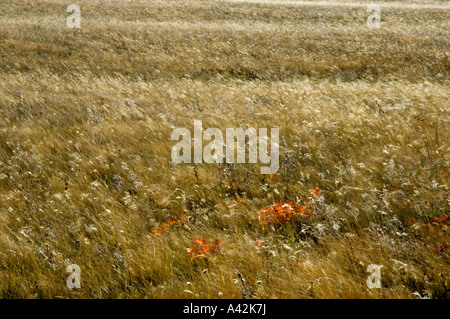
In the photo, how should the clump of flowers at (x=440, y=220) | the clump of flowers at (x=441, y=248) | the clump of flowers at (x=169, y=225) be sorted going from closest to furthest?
the clump of flowers at (x=441, y=248)
the clump of flowers at (x=440, y=220)
the clump of flowers at (x=169, y=225)

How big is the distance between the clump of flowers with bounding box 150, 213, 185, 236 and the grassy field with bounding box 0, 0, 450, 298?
0.03 meters

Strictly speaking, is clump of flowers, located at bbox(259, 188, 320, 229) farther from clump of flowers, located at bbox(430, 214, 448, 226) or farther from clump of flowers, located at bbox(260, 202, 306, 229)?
clump of flowers, located at bbox(430, 214, 448, 226)

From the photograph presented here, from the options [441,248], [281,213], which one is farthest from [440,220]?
[281,213]

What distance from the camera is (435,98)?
742cm

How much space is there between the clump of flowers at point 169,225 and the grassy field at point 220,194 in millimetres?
25

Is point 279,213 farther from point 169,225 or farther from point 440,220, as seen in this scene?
point 440,220

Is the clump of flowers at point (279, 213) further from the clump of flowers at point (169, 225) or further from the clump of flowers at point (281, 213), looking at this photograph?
the clump of flowers at point (169, 225)

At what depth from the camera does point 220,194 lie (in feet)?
14.1

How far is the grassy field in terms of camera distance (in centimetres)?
293

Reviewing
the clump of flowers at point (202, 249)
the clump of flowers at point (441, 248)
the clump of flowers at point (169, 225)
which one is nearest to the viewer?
the clump of flowers at point (441, 248)

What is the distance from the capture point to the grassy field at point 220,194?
293 cm

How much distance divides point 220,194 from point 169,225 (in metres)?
0.76

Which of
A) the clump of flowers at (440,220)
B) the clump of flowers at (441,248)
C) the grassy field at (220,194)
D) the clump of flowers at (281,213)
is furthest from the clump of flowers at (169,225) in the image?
the clump of flowers at (440,220)

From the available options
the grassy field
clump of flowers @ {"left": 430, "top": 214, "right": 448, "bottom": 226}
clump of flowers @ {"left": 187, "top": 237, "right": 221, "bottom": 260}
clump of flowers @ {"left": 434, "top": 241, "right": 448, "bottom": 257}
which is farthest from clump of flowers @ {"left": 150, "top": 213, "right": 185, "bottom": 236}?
clump of flowers @ {"left": 430, "top": 214, "right": 448, "bottom": 226}
